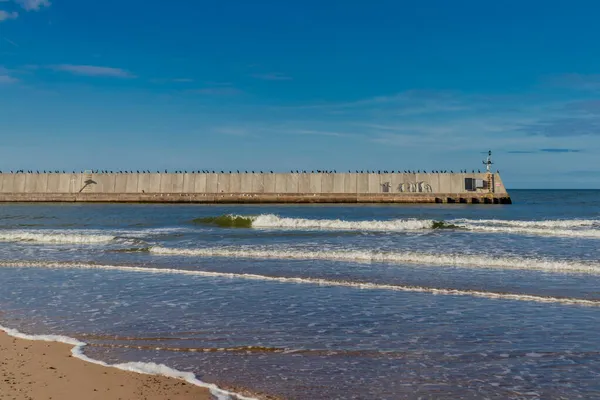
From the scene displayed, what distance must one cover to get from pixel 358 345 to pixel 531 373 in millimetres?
1881

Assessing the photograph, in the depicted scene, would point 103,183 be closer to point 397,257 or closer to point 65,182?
point 65,182

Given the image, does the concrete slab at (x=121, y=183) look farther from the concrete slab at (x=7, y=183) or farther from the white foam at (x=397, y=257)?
the white foam at (x=397, y=257)

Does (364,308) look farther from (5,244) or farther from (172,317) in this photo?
(5,244)

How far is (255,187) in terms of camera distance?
193 feet

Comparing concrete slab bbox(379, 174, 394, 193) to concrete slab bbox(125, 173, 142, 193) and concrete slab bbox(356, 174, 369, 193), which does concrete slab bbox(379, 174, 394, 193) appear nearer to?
concrete slab bbox(356, 174, 369, 193)

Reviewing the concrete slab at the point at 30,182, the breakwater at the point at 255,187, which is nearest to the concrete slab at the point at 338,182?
the breakwater at the point at 255,187

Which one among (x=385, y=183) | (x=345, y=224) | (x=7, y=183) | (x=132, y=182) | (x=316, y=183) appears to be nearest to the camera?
(x=345, y=224)

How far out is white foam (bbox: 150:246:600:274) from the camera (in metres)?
13.3

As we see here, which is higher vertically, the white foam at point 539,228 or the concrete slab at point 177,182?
the concrete slab at point 177,182

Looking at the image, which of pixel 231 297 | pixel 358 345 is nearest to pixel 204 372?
pixel 358 345

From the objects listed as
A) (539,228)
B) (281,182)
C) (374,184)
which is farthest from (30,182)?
(539,228)

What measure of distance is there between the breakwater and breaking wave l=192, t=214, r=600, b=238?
25.5 metres

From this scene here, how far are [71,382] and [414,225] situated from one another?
75.5 feet

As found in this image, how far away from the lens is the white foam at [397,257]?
13.3 m
